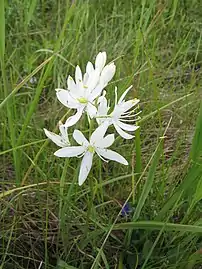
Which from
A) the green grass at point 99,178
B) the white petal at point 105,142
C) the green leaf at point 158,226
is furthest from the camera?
the green grass at point 99,178

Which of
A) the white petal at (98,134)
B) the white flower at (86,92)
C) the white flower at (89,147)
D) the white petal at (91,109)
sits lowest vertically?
the white flower at (89,147)

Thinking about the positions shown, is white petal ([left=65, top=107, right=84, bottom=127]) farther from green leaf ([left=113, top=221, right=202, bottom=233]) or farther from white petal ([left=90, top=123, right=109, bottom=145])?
green leaf ([left=113, top=221, right=202, bottom=233])

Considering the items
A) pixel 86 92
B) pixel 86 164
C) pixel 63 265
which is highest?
pixel 86 92

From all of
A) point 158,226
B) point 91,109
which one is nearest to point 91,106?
point 91,109

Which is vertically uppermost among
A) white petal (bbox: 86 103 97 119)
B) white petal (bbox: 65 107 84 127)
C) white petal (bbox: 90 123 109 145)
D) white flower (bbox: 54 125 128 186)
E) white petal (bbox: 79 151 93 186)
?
white petal (bbox: 86 103 97 119)

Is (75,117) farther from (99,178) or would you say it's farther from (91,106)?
(99,178)

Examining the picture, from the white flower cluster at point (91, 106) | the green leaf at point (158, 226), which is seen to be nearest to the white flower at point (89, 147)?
the white flower cluster at point (91, 106)

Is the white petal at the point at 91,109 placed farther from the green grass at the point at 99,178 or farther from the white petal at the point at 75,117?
the green grass at the point at 99,178

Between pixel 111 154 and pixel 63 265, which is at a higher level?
pixel 111 154

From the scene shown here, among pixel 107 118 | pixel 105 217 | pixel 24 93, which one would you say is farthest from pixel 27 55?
pixel 107 118

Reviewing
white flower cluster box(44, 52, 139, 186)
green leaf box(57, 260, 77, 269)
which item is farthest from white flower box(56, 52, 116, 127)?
green leaf box(57, 260, 77, 269)
